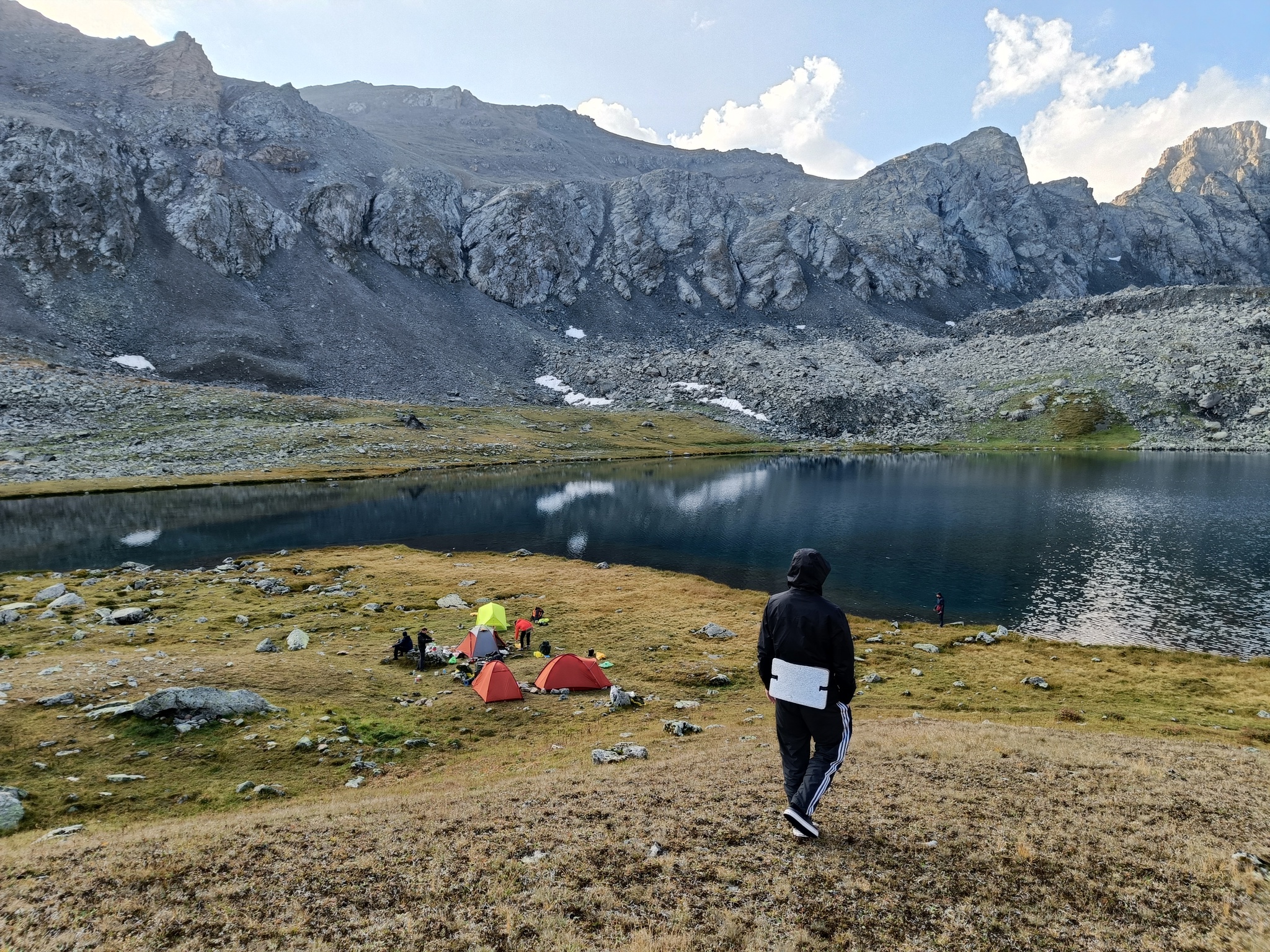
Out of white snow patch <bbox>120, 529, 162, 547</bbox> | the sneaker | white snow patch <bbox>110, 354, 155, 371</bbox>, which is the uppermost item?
white snow patch <bbox>110, 354, 155, 371</bbox>

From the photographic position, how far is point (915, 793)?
11828 millimetres

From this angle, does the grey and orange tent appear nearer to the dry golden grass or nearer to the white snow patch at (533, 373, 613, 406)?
the dry golden grass

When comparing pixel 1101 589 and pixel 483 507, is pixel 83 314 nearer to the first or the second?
pixel 483 507

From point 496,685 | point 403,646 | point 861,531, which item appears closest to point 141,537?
point 403,646

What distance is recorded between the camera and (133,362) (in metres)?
134

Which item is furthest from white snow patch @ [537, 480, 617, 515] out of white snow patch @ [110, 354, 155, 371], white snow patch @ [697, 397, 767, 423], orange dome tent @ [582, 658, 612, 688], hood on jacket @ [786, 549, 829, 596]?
white snow patch @ [110, 354, 155, 371]

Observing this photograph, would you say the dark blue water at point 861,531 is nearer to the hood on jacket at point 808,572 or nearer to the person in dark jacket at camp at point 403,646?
the person in dark jacket at camp at point 403,646

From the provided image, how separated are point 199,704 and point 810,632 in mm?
18765

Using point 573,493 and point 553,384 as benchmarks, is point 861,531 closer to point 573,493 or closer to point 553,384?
point 573,493

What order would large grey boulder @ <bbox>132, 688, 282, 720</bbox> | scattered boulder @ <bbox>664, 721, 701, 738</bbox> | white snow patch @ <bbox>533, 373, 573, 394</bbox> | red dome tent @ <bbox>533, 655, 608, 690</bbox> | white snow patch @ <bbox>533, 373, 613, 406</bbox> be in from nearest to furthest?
large grey boulder @ <bbox>132, 688, 282, 720</bbox>
scattered boulder @ <bbox>664, 721, 701, 738</bbox>
red dome tent @ <bbox>533, 655, 608, 690</bbox>
white snow patch @ <bbox>533, 373, 613, 406</bbox>
white snow patch @ <bbox>533, 373, 573, 394</bbox>

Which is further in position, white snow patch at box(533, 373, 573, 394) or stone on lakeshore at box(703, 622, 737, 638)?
white snow patch at box(533, 373, 573, 394)

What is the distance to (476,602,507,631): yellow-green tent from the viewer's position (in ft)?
105

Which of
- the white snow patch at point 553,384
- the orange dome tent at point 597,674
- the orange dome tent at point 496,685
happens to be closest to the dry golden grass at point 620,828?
the orange dome tent at point 496,685

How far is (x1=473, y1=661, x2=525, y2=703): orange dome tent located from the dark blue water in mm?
24360
